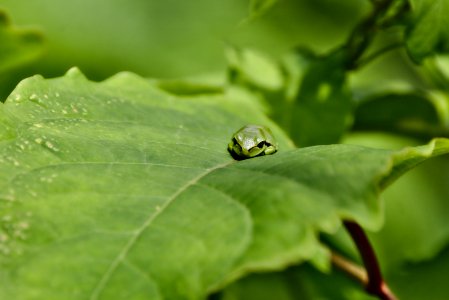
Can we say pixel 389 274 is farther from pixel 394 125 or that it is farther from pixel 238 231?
pixel 238 231

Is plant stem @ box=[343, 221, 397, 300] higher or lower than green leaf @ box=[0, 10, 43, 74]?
lower

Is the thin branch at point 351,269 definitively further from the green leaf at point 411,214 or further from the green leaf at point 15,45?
the green leaf at point 15,45

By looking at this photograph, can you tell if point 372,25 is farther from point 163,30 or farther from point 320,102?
point 163,30

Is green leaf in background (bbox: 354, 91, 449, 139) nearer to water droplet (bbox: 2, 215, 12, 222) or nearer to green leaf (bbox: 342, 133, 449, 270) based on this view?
green leaf (bbox: 342, 133, 449, 270)

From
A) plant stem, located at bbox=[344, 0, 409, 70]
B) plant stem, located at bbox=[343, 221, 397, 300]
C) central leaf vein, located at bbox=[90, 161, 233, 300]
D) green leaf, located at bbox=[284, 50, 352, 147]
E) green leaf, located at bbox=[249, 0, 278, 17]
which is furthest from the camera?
green leaf, located at bbox=[284, 50, 352, 147]

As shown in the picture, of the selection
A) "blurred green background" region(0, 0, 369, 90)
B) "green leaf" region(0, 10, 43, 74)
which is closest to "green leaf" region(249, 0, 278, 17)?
"green leaf" region(0, 10, 43, 74)

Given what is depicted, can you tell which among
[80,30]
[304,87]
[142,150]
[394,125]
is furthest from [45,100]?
[80,30]

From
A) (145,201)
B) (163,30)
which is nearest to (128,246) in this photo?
(145,201)
